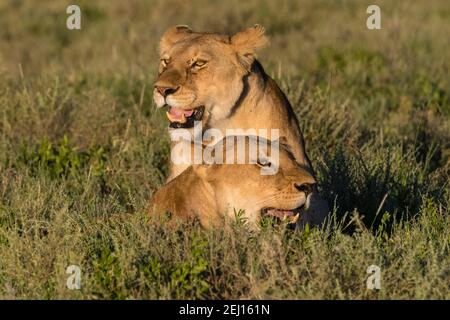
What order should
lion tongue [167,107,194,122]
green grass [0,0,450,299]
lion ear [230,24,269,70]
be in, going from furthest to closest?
lion ear [230,24,269,70], lion tongue [167,107,194,122], green grass [0,0,450,299]

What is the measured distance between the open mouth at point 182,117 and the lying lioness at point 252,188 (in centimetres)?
56

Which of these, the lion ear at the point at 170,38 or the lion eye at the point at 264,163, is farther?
the lion ear at the point at 170,38

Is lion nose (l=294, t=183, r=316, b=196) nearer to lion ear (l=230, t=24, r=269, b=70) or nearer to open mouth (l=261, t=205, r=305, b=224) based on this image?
open mouth (l=261, t=205, r=305, b=224)

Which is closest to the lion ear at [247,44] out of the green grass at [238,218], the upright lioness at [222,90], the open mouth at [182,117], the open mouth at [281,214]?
the upright lioness at [222,90]

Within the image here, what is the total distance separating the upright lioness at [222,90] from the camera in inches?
214

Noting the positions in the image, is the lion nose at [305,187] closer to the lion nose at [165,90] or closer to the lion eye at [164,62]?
the lion nose at [165,90]

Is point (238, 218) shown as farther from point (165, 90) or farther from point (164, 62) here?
point (164, 62)

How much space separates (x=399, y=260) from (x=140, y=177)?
2.62m

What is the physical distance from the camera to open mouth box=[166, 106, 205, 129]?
17.9 feet

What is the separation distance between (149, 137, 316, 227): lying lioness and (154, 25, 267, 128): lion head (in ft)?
1.91

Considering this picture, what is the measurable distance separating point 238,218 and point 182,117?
42.5 inches

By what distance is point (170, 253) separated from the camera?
14.8 ft

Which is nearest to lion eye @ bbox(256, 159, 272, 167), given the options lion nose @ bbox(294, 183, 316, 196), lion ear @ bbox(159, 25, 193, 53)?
lion nose @ bbox(294, 183, 316, 196)
